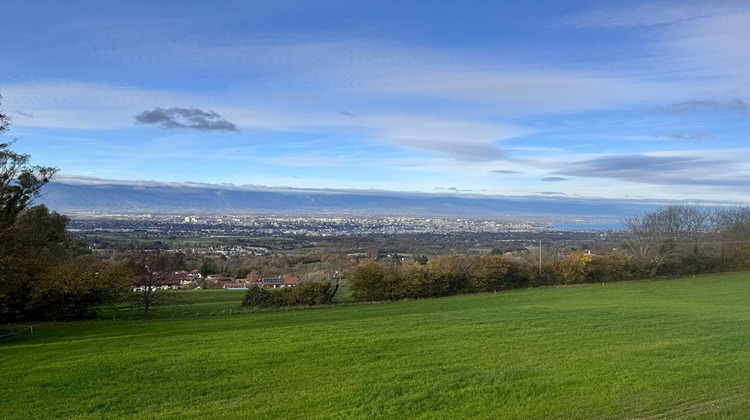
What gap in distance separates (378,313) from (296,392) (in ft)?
50.9

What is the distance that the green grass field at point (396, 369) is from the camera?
9.71 metres

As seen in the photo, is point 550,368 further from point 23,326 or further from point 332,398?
point 23,326

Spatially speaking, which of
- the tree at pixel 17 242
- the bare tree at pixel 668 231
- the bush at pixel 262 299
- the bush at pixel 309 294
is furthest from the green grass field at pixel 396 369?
the bare tree at pixel 668 231

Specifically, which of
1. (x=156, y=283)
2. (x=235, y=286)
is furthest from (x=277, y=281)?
(x=156, y=283)

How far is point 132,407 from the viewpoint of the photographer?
32.9 ft

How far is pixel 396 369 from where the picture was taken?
12586mm

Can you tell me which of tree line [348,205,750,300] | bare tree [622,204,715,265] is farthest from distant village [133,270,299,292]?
bare tree [622,204,715,265]

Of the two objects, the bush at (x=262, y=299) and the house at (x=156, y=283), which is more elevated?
the house at (x=156, y=283)

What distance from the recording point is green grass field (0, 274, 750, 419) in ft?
31.9

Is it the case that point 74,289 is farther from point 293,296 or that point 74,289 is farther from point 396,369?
point 396,369

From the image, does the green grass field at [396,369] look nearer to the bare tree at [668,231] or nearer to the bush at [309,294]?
the bush at [309,294]

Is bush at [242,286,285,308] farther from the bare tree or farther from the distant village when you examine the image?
the bare tree

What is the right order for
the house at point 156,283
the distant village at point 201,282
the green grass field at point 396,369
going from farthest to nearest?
1. the distant village at point 201,282
2. the house at point 156,283
3. the green grass field at point 396,369

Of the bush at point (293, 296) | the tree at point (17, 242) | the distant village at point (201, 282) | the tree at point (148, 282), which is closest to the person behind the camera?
the tree at point (17, 242)
